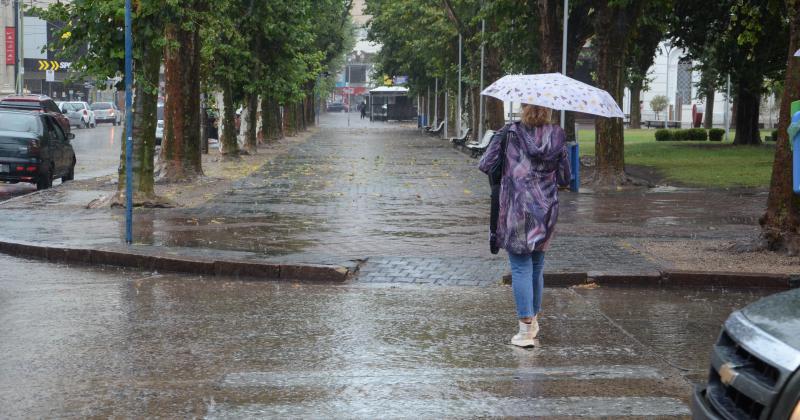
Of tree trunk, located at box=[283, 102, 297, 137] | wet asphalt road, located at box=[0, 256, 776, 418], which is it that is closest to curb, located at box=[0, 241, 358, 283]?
wet asphalt road, located at box=[0, 256, 776, 418]

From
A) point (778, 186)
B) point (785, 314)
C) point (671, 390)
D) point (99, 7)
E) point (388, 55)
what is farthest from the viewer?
point (388, 55)

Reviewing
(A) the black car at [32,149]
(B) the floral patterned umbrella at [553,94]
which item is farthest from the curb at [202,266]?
(A) the black car at [32,149]

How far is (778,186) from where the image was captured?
11891mm

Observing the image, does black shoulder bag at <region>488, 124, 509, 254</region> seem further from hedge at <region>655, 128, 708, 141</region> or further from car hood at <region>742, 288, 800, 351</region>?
→ hedge at <region>655, 128, 708, 141</region>

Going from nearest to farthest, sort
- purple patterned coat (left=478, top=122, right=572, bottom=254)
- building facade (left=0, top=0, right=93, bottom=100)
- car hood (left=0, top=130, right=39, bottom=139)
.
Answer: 1. purple patterned coat (left=478, top=122, right=572, bottom=254)
2. car hood (left=0, top=130, right=39, bottom=139)
3. building facade (left=0, top=0, right=93, bottom=100)

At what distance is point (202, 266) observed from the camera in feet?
37.3

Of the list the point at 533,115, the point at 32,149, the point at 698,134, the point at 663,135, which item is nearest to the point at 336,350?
the point at 533,115

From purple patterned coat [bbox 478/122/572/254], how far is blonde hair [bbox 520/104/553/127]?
0.04m

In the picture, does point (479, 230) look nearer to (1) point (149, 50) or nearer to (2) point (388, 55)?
(1) point (149, 50)

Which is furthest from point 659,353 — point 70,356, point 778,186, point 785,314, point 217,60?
point 217,60

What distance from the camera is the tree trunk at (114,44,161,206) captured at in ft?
57.7

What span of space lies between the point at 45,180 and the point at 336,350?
1615cm

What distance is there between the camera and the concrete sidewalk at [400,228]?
458 inches

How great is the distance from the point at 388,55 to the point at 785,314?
6394cm
